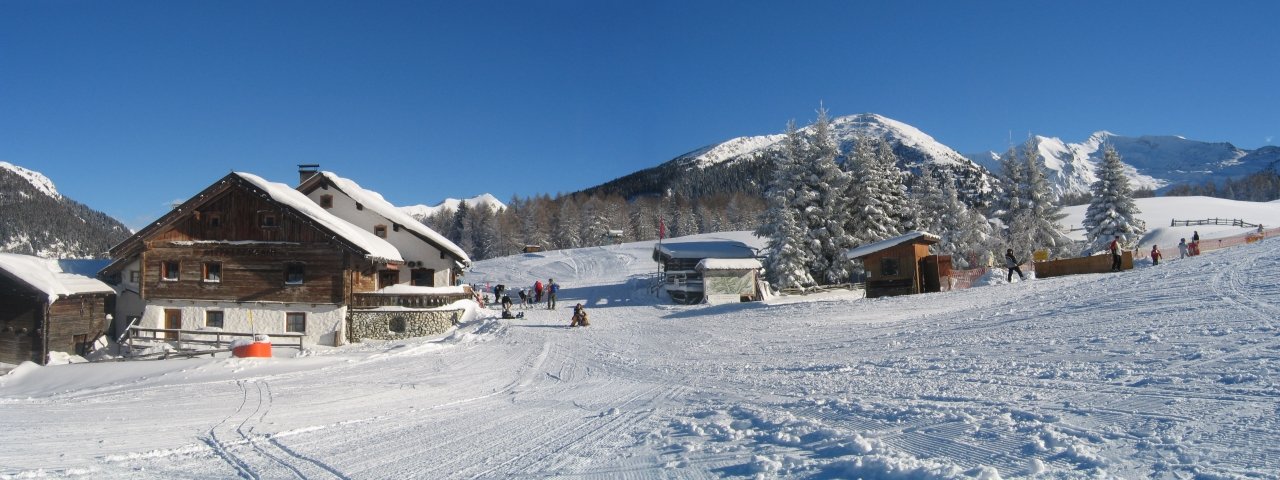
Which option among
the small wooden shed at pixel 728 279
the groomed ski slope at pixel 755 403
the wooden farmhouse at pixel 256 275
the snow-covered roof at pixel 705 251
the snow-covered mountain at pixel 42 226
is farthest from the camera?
the snow-covered mountain at pixel 42 226

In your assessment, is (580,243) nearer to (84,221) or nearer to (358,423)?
(358,423)

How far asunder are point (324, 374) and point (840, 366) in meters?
12.4

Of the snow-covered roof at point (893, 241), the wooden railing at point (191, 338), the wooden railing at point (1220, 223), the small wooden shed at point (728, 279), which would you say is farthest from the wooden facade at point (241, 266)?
the wooden railing at point (1220, 223)

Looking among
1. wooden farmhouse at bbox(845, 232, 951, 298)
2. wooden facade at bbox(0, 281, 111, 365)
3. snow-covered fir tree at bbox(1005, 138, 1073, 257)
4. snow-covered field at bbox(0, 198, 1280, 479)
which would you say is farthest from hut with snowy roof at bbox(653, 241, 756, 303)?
wooden facade at bbox(0, 281, 111, 365)

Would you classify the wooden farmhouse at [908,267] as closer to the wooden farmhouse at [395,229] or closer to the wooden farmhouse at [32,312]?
the wooden farmhouse at [395,229]

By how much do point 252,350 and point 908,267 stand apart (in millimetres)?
24940

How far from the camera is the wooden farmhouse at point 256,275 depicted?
26625mm

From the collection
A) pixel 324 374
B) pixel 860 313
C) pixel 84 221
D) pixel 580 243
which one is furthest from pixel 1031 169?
pixel 84 221

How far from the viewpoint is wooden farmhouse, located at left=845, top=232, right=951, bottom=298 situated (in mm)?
28906

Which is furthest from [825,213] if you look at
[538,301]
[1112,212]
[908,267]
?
[1112,212]

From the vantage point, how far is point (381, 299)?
1052 inches

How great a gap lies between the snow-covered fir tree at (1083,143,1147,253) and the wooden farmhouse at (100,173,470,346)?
142 feet

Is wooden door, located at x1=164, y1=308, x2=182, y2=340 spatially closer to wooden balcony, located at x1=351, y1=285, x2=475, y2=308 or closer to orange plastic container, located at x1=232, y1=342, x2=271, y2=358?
wooden balcony, located at x1=351, y1=285, x2=475, y2=308

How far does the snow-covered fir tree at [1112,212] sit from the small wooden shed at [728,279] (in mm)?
25470
